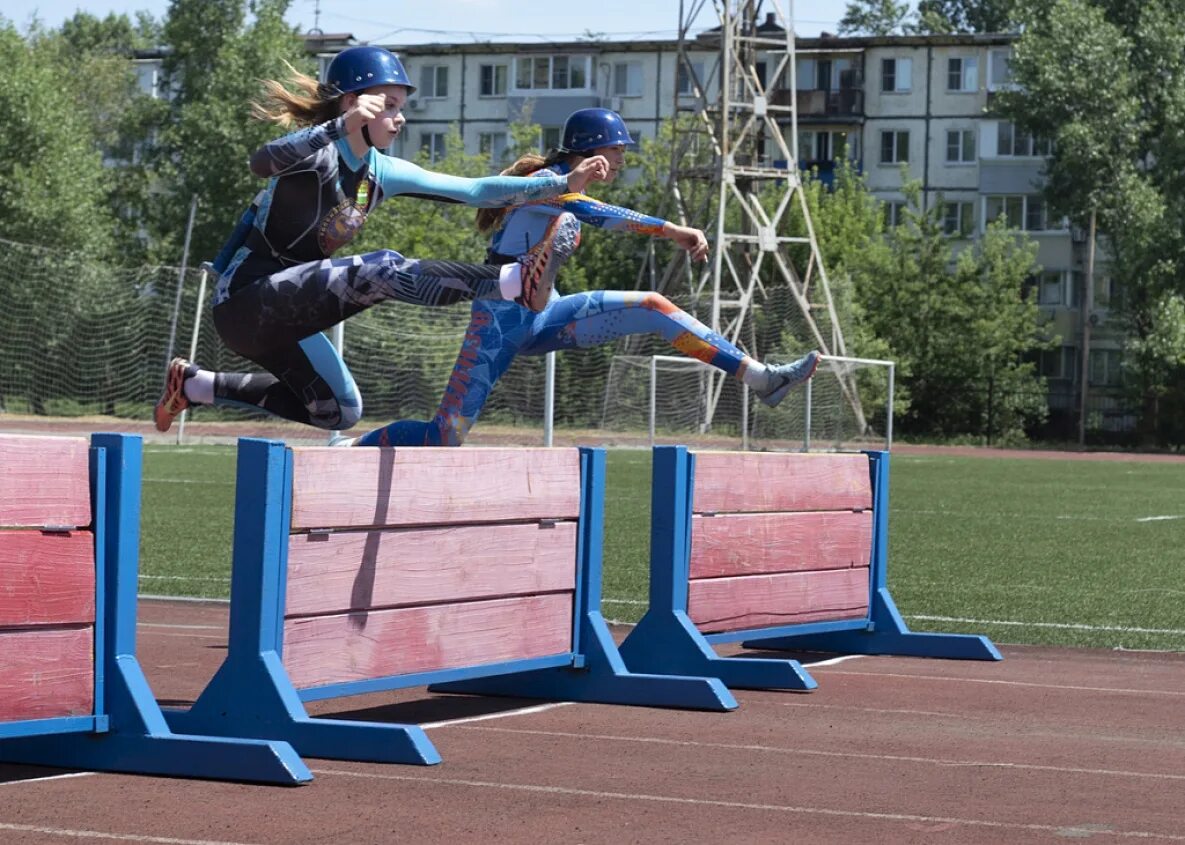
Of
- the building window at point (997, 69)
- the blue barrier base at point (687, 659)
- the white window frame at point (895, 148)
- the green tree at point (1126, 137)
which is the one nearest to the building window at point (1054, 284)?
the green tree at point (1126, 137)

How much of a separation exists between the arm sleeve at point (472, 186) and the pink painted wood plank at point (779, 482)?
7.00 feet

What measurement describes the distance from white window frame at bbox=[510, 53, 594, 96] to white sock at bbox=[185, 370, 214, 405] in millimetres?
68549

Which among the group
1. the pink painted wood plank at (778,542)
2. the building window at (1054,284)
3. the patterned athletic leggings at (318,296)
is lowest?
the pink painted wood plank at (778,542)

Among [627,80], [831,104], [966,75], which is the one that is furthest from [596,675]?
[627,80]

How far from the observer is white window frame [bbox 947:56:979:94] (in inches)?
2859

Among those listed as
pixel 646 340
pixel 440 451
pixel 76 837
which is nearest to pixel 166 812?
pixel 76 837

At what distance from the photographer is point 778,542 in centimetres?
943

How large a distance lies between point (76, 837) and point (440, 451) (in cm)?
234

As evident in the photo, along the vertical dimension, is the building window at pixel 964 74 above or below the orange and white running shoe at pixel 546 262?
above

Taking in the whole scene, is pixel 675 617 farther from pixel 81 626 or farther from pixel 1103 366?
pixel 1103 366

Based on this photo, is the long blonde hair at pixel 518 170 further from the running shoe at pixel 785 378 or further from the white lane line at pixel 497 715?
the white lane line at pixel 497 715

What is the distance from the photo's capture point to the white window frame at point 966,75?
72.6 metres

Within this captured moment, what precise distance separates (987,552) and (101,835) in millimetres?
13510

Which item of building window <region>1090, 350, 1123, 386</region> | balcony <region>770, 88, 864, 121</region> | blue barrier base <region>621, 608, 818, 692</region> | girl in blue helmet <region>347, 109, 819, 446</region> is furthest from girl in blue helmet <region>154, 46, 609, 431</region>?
balcony <region>770, 88, 864, 121</region>
